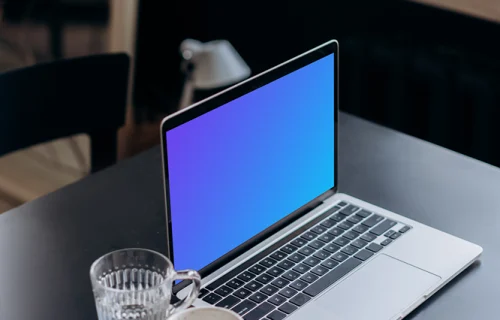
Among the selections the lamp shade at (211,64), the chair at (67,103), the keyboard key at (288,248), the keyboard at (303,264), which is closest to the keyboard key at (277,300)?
the keyboard at (303,264)

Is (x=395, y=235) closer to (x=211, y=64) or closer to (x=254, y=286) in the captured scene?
(x=254, y=286)

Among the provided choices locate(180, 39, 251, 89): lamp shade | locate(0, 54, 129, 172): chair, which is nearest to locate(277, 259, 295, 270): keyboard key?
locate(0, 54, 129, 172): chair

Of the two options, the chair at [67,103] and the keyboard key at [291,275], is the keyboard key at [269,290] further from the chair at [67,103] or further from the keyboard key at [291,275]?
the chair at [67,103]

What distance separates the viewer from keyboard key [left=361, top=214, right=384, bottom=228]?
4.11 feet

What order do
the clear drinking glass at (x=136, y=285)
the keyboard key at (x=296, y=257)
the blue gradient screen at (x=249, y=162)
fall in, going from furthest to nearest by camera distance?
the keyboard key at (x=296, y=257)
the blue gradient screen at (x=249, y=162)
the clear drinking glass at (x=136, y=285)

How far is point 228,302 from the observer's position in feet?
3.50

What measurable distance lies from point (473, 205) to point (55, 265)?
64cm

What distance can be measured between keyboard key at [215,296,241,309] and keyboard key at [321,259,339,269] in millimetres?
146

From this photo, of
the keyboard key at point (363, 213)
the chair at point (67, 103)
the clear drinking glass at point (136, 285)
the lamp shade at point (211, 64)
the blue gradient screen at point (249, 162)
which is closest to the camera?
the clear drinking glass at point (136, 285)

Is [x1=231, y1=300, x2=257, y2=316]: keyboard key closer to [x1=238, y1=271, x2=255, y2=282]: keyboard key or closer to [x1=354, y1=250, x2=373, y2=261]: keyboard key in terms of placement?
[x1=238, y1=271, x2=255, y2=282]: keyboard key

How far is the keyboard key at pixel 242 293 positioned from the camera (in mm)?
1082

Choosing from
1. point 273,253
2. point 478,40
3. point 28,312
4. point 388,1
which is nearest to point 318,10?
point 388,1

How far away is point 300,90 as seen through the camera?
3.98ft

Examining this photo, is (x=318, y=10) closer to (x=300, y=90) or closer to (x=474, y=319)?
(x=300, y=90)
